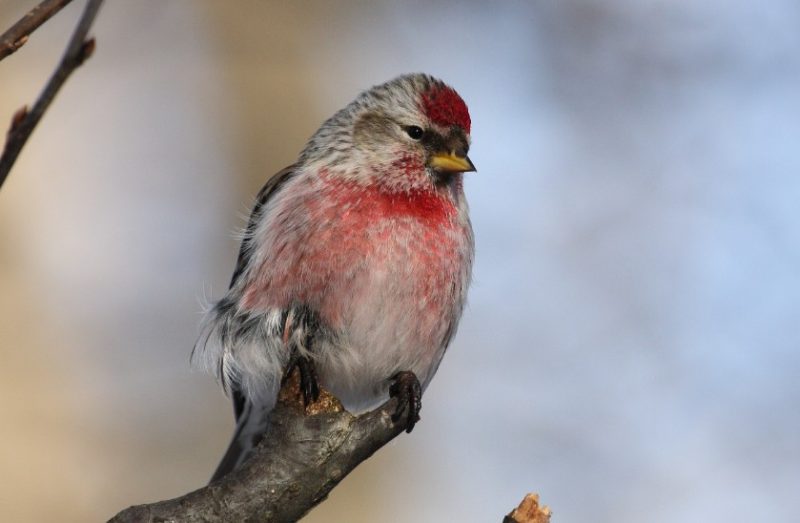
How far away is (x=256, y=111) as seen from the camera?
7.52m

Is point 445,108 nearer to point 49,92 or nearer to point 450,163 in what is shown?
point 450,163

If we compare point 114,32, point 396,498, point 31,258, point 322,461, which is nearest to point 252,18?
point 114,32

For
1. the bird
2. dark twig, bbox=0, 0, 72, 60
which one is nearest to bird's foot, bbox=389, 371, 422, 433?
the bird

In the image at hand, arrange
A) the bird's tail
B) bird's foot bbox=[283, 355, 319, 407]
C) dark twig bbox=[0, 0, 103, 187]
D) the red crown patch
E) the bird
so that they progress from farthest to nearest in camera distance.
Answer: the bird's tail, the red crown patch, the bird, bird's foot bbox=[283, 355, 319, 407], dark twig bbox=[0, 0, 103, 187]

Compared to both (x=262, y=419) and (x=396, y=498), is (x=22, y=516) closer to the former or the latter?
(x=396, y=498)

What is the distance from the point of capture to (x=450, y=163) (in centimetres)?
408

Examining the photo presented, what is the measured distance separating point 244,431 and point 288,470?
7.35 feet

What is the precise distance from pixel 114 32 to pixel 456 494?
12.4 ft

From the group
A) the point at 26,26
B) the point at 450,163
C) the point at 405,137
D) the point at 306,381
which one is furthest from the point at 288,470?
the point at 405,137

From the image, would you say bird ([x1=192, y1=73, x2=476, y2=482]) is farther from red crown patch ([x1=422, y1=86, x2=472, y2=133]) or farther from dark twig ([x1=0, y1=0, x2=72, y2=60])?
dark twig ([x1=0, y1=0, x2=72, y2=60])

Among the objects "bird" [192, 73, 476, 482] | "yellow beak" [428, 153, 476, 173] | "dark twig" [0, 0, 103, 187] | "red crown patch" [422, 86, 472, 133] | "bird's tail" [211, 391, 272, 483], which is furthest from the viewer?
"bird's tail" [211, 391, 272, 483]

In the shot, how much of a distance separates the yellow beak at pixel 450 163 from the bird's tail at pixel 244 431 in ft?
3.87

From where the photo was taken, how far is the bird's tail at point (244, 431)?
14.3ft

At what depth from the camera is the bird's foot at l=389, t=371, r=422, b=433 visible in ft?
9.73
